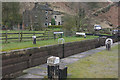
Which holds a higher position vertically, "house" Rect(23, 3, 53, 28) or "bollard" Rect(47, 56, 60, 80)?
"house" Rect(23, 3, 53, 28)

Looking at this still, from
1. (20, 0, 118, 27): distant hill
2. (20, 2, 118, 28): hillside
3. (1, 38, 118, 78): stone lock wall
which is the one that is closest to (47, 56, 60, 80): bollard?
(1, 38, 118, 78): stone lock wall

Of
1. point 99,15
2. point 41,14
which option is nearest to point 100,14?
point 99,15

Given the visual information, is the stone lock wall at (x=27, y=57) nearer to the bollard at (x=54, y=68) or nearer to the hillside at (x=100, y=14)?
the bollard at (x=54, y=68)

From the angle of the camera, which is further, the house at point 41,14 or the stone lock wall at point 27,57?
the house at point 41,14

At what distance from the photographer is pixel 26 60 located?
408 inches

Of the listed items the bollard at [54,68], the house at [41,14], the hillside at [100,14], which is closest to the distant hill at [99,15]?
the hillside at [100,14]

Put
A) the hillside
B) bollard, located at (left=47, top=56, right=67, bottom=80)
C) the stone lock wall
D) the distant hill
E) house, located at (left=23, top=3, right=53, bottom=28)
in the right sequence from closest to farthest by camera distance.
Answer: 1. bollard, located at (left=47, top=56, right=67, bottom=80)
2. the stone lock wall
3. house, located at (left=23, top=3, right=53, bottom=28)
4. the hillside
5. the distant hill

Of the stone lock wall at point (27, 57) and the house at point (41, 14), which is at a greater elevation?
the house at point (41, 14)

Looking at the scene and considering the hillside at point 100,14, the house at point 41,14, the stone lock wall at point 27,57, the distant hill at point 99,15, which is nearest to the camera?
the stone lock wall at point 27,57

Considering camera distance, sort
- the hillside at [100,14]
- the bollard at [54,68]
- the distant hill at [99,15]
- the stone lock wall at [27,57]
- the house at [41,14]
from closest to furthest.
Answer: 1. the bollard at [54,68]
2. the stone lock wall at [27,57]
3. the house at [41,14]
4. the hillside at [100,14]
5. the distant hill at [99,15]

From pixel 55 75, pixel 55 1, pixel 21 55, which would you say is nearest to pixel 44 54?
pixel 21 55

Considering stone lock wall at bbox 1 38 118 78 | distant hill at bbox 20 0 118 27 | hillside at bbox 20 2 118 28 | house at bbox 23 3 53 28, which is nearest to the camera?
stone lock wall at bbox 1 38 118 78

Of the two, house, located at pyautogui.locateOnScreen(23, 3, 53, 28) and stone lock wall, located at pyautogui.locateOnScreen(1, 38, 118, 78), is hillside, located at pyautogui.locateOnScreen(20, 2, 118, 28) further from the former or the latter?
stone lock wall, located at pyautogui.locateOnScreen(1, 38, 118, 78)

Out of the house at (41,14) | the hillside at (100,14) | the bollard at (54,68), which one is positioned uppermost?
the hillside at (100,14)
